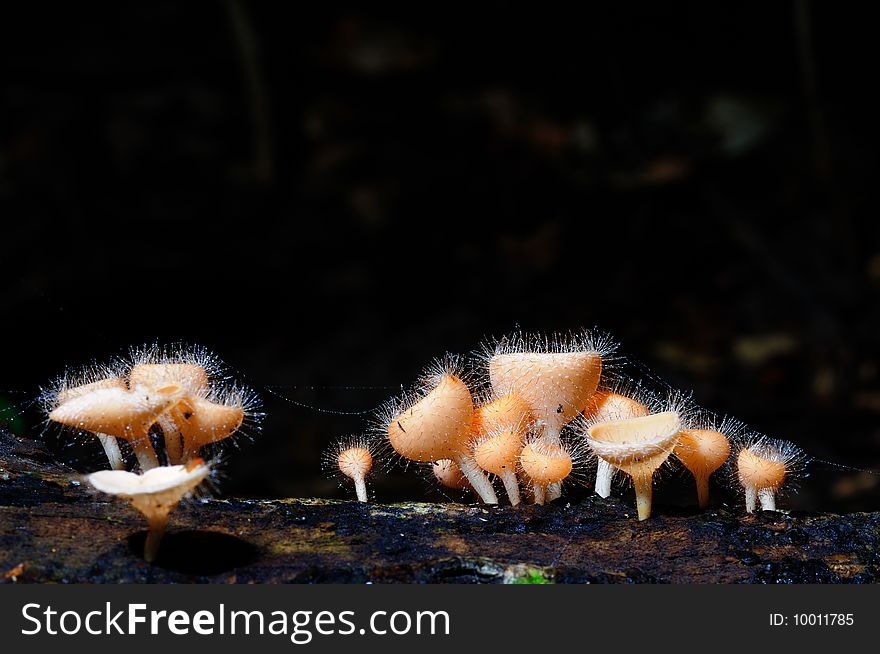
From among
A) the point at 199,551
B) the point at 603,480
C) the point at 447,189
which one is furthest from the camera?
the point at 447,189

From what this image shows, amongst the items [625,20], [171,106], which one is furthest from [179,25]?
[625,20]

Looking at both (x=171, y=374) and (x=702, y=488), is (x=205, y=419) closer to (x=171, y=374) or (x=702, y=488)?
(x=171, y=374)

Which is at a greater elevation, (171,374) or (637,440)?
(171,374)

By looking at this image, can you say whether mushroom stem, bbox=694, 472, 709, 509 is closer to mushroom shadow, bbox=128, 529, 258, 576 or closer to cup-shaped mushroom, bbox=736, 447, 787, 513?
cup-shaped mushroom, bbox=736, 447, 787, 513

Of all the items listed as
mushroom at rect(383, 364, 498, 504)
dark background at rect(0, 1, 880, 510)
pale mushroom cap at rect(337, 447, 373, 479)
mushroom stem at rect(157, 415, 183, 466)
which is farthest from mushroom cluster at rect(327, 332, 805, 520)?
dark background at rect(0, 1, 880, 510)

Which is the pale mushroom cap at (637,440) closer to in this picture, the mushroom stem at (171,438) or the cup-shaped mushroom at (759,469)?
the cup-shaped mushroom at (759,469)

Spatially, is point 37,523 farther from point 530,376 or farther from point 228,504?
point 530,376

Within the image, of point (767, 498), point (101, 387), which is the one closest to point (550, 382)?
point (767, 498)
